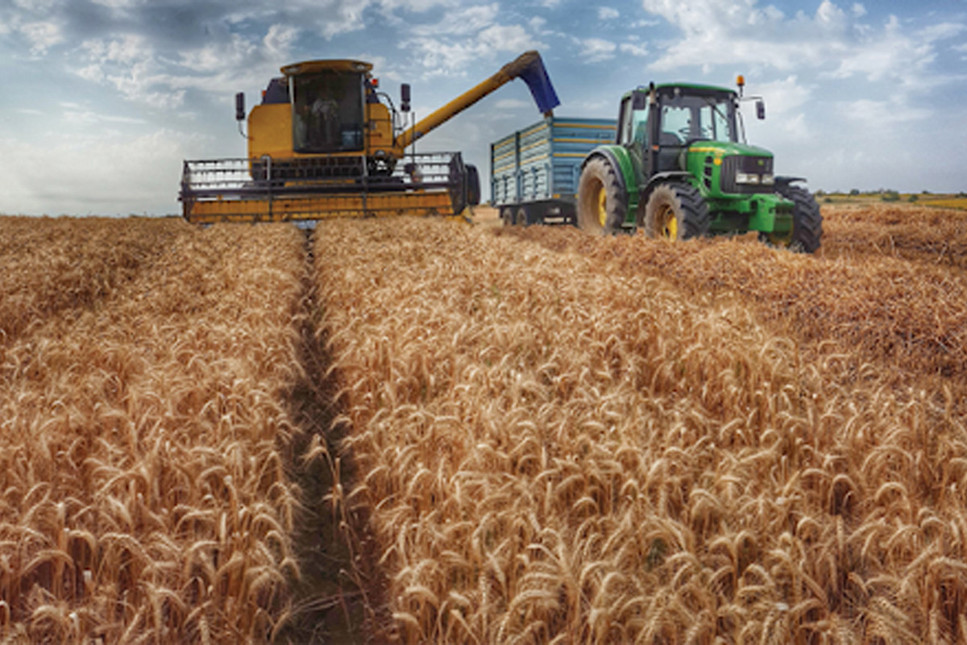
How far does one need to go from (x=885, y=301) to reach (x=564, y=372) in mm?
4572

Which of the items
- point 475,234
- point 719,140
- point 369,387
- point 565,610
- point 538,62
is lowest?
point 565,610

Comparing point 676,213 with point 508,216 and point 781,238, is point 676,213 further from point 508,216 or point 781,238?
point 508,216

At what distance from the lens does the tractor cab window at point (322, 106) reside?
16.4m

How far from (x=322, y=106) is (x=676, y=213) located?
9.14 m

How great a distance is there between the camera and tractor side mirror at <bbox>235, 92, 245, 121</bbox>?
54.3 feet

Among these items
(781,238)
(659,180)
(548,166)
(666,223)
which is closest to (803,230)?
(781,238)

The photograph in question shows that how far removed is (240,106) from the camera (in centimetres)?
1656

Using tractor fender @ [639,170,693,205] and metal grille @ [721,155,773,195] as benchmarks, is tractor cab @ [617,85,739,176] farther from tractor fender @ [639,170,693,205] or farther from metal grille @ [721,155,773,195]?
metal grille @ [721,155,773,195]

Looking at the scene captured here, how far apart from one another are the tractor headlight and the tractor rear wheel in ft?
2.56

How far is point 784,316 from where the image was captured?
7375 millimetres

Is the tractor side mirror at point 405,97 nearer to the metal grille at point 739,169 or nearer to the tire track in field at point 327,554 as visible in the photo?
the metal grille at point 739,169

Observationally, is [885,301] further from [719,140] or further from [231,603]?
[231,603]

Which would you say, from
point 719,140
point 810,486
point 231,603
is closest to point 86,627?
point 231,603

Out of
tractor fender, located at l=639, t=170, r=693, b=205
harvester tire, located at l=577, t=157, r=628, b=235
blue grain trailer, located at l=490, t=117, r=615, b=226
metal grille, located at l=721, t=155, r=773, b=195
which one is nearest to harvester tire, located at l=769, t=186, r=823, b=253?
metal grille, located at l=721, t=155, r=773, b=195
